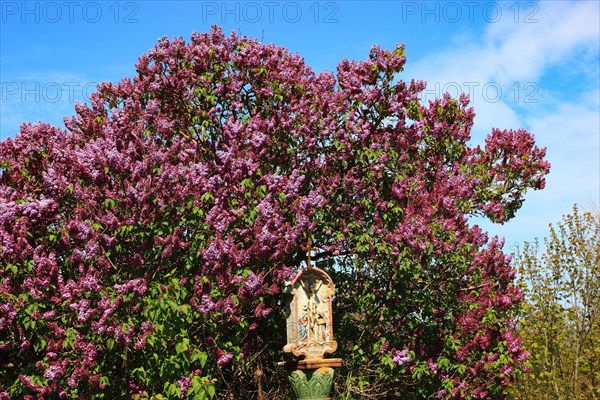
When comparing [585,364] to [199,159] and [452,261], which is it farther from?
[199,159]

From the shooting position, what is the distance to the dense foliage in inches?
391

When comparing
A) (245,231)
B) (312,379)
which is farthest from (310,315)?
(245,231)

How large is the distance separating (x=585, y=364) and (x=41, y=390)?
45.9 ft

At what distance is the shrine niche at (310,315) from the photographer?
1161 centimetres

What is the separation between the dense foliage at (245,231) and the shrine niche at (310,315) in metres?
0.36

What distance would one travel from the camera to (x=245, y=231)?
38.2ft

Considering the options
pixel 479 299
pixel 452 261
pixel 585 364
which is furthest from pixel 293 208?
pixel 585 364

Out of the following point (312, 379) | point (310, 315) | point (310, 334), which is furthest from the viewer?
point (310, 315)

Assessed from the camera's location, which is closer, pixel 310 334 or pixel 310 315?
pixel 310 334

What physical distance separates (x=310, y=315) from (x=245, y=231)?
1.79 m

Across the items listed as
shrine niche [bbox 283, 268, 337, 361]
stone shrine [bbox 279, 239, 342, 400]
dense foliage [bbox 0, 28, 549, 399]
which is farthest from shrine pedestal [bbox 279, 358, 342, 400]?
dense foliage [bbox 0, 28, 549, 399]

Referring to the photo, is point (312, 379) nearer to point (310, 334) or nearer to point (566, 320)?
point (310, 334)

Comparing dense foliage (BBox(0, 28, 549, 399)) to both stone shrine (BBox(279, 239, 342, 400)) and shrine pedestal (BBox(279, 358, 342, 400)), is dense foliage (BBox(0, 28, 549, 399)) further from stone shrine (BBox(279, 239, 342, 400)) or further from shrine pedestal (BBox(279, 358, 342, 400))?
shrine pedestal (BBox(279, 358, 342, 400))

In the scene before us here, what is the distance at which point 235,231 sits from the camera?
11695mm
